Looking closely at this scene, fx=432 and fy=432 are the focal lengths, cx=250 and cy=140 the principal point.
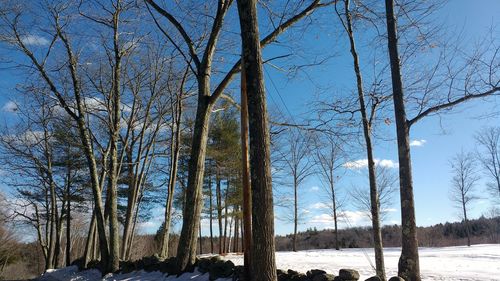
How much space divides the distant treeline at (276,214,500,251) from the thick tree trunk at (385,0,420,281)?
44.7 meters

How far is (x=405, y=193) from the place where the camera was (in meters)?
7.89

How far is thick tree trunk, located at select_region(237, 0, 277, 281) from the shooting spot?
6.29m

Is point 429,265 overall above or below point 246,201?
below

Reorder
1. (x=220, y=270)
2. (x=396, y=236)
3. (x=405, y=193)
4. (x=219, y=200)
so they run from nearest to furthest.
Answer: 1. (x=405, y=193)
2. (x=220, y=270)
3. (x=219, y=200)
4. (x=396, y=236)

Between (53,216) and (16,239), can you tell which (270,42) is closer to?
(53,216)

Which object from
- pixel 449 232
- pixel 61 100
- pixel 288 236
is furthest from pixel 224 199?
pixel 449 232

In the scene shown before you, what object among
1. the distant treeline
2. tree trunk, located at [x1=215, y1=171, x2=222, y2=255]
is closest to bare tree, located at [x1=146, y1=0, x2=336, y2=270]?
tree trunk, located at [x1=215, y1=171, x2=222, y2=255]

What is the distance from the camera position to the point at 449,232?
201 ft

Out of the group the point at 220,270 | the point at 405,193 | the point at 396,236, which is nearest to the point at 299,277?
the point at 220,270

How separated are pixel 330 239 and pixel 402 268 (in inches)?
2178

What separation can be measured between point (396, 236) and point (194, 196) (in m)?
55.0

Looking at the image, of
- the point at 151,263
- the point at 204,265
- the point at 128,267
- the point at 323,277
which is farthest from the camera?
the point at 128,267

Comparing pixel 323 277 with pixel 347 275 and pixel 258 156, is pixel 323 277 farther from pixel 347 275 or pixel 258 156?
pixel 258 156

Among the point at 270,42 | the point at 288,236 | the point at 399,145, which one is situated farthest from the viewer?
the point at 288,236
